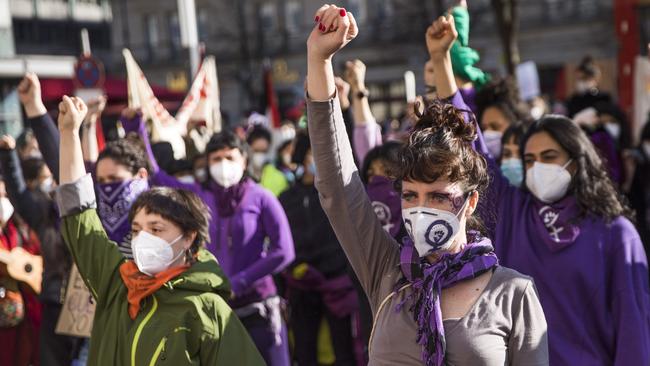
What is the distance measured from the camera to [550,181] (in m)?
4.37

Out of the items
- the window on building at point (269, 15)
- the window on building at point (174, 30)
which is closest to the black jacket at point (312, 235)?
the window on building at point (269, 15)

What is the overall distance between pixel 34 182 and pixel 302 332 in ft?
7.47

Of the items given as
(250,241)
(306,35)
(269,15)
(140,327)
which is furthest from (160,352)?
(269,15)

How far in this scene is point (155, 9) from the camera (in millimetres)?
49594

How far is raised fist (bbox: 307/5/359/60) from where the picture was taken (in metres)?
2.85

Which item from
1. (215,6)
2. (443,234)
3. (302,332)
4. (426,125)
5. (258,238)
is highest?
(215,6)

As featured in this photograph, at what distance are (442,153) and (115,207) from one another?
106 inches

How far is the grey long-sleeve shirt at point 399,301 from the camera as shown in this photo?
2.92 m

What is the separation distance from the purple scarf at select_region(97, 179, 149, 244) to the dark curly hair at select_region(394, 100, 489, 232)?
2426mm

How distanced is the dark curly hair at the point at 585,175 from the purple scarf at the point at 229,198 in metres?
2.04

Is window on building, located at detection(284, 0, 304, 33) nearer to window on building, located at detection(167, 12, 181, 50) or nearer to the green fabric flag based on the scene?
window on building, located at detection(167, 12, 181, 50)

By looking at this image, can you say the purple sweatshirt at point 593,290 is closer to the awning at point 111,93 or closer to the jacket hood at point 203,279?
the jacket hood at point 203,279

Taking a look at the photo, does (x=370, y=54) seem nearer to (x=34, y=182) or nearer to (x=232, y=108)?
(x=232, y=108)

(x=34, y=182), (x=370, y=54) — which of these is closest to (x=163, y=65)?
(x=370, y=54)
